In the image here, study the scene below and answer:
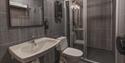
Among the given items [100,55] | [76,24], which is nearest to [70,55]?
[100,55]

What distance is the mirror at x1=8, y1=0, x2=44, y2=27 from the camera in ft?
5.91

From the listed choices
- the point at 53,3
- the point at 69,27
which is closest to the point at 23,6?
the point at 53,3

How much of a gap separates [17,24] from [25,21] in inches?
7.7

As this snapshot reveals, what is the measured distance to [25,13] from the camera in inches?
81.0

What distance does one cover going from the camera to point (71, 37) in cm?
367

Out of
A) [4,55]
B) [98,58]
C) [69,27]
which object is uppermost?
[69,27]

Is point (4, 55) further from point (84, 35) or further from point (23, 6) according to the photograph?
point (84, 35)

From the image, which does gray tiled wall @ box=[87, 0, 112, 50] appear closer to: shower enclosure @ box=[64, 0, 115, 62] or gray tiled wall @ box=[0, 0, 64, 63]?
shower enclosure @ box=[64, 0, 115, 62]

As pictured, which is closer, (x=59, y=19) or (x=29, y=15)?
(x=29, y=15)

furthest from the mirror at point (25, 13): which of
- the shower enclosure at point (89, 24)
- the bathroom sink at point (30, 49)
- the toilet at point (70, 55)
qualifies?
the shower enclosure at point (89, 24)

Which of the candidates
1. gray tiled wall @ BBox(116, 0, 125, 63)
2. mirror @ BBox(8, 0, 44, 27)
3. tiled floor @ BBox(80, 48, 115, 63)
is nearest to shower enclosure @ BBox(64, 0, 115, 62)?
tiled floor @ BBox(80, 48, 115, 63)

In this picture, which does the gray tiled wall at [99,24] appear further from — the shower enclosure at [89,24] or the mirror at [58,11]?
the mirror at [58,11]

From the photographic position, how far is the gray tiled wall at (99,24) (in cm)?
284

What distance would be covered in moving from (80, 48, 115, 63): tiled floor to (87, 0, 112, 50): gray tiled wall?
13 cm
